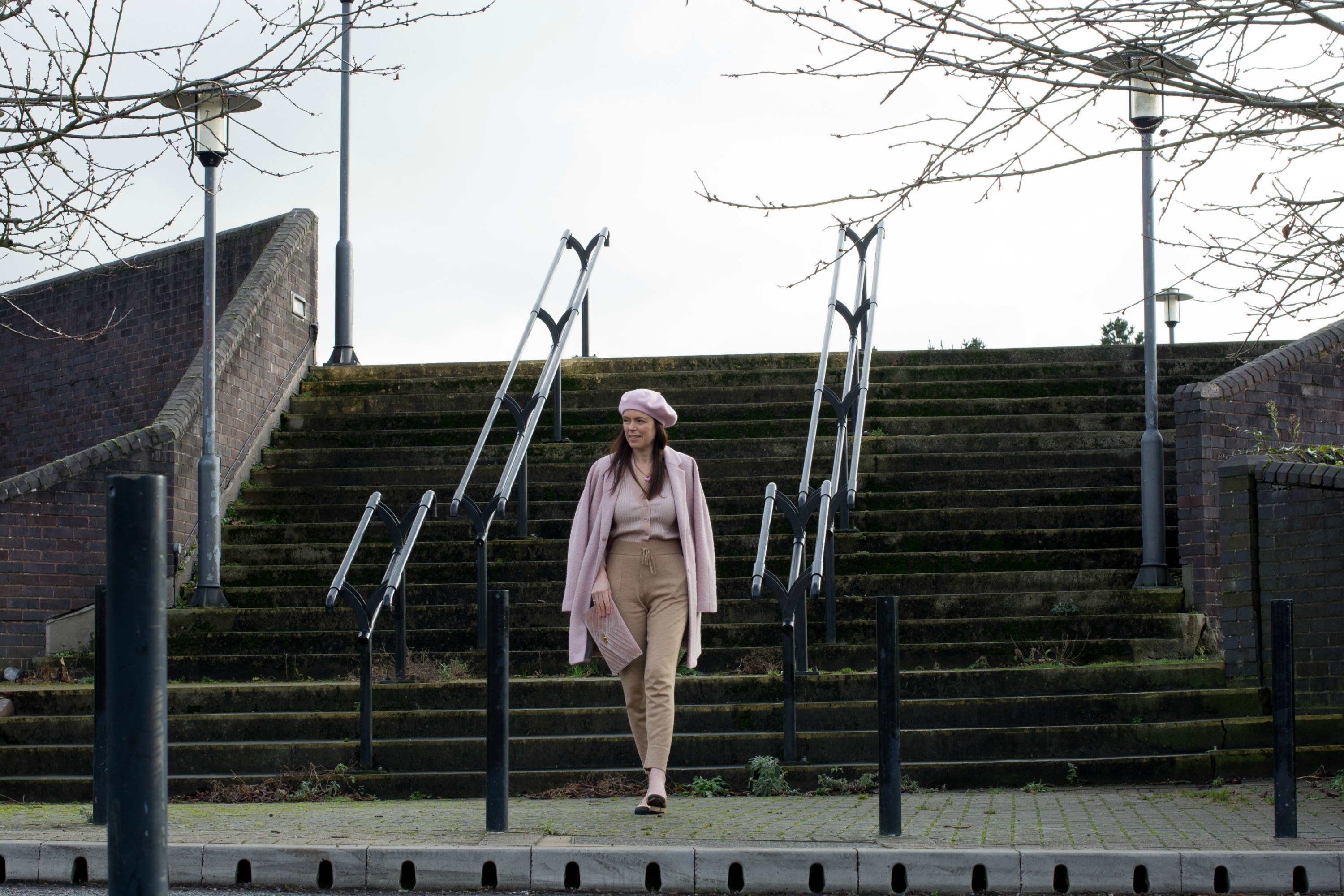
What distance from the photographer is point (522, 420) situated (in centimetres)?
936

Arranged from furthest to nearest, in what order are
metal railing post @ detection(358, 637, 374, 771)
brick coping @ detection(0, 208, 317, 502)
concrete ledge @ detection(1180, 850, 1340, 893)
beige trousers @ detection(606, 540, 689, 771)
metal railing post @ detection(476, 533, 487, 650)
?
brick coping @ detection(0, 208, 317, 502), metal railing post @ detection(476, 533, 487, 650), metal railing post @ detection(358, 637, 374, 771), beige trousers @ detection(606, 540, 689, 771), concrete ledge @ detection(1180, 850, 1340, 893)

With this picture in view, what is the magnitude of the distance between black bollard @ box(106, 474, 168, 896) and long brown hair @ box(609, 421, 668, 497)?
368 centimetres

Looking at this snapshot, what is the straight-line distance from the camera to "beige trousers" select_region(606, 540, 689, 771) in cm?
564

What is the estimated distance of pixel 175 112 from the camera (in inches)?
224

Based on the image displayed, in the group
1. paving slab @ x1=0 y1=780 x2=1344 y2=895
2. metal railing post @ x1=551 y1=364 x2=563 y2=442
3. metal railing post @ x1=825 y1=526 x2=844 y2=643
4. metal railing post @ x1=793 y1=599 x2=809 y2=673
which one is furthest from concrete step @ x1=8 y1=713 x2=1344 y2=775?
metal railing post @ x1=551 y1=364 x2=563 y2=442

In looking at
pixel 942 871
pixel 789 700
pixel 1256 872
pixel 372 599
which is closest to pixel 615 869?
pixel 942 871

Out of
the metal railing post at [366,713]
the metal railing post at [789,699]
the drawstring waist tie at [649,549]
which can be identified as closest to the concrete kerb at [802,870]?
the drawstring waist tie at [649,549]

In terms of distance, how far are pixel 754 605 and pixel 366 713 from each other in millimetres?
2582

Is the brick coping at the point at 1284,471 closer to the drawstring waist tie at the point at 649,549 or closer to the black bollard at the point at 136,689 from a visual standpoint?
the drawstring waist tie at the point at 649,549

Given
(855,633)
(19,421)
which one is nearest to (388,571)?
(855,633)

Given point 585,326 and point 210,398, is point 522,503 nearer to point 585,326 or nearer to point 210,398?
point 210,398

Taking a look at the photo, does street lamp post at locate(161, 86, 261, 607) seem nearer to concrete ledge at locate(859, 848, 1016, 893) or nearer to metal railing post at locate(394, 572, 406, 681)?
metal railing post at locate(394, 572, 406, 681)

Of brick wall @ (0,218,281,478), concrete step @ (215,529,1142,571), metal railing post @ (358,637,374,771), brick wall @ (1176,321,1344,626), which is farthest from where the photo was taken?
brick wall @ (0,218,281,478)

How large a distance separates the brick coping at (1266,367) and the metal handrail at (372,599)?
4.85 m
